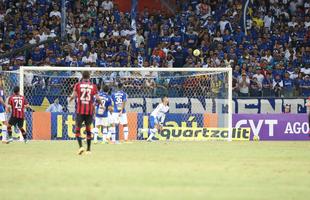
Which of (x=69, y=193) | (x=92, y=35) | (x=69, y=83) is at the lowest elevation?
(x=69, y=193)

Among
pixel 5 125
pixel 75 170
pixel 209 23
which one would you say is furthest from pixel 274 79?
pixel 75 170

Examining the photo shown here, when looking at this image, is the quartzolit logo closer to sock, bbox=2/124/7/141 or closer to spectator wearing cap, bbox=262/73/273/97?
spectator wearing cap, bbox=262/73/273/97

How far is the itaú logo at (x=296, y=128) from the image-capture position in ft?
100

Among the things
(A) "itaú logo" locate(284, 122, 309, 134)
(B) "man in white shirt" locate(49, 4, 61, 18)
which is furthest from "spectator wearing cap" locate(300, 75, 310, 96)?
(B) "man in white shirt" locate(49, 4, 61, 18)

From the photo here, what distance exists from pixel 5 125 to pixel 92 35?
8.61 meters

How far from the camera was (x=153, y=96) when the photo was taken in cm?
3014

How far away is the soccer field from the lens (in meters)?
12.8

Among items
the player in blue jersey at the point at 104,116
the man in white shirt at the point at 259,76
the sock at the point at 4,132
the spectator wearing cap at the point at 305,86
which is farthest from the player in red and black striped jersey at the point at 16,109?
the spectator wearing cap at the point at 305,86

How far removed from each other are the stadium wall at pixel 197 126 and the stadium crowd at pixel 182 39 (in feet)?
3.78

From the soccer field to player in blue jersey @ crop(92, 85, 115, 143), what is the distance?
3416 mm

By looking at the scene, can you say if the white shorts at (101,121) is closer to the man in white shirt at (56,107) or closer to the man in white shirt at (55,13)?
the man in white shirt at (56,107)

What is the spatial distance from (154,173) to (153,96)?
1444 centimetres

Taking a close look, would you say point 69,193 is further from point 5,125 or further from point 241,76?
point 241,76

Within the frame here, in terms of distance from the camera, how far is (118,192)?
12.9m
